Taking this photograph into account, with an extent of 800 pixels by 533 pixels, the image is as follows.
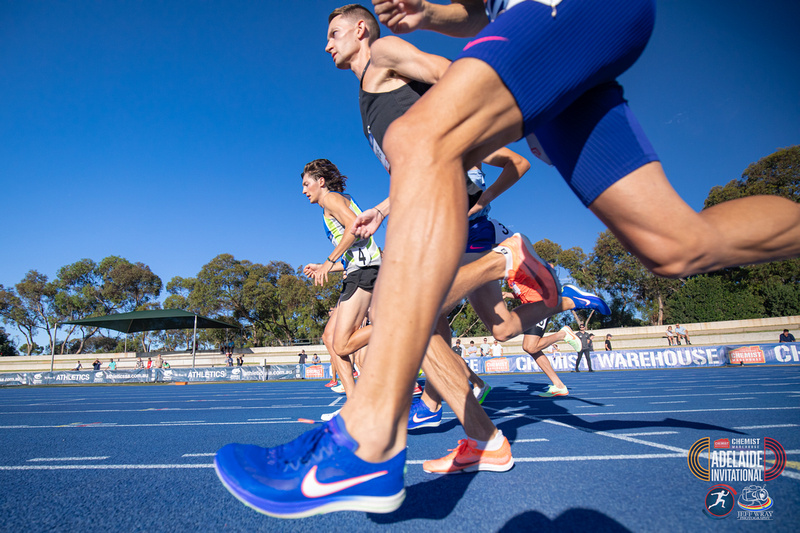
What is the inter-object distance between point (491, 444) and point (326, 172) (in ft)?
12.2

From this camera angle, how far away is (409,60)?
1719mm

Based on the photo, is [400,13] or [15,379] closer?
[400,13]

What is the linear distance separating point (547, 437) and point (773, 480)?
126cm

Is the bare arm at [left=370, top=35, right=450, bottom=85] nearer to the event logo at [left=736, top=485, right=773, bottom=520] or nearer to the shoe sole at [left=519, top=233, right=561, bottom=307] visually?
the shoe sole at [left=519, top=233, right=561, bottom=307]

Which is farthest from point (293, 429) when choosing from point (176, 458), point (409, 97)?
point (409, 97)

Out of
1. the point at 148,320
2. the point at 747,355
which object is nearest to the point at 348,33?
the point at 747,355

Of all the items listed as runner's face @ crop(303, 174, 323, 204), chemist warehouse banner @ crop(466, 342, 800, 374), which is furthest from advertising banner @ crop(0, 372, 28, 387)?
runner's face @ crop(303, 174, 323, 204)

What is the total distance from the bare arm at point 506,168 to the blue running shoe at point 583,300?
3.85 ft

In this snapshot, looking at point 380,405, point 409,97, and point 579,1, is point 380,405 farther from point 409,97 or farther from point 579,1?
point 409,97

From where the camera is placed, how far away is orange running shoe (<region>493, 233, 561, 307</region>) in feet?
7.68

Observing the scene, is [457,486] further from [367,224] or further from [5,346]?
[5,346]

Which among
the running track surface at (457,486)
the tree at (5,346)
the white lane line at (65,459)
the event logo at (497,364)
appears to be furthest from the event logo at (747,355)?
the tree at (5,346)

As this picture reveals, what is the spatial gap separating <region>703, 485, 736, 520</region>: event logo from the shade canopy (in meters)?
27.5

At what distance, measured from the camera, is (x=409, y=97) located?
2014 millimetres
